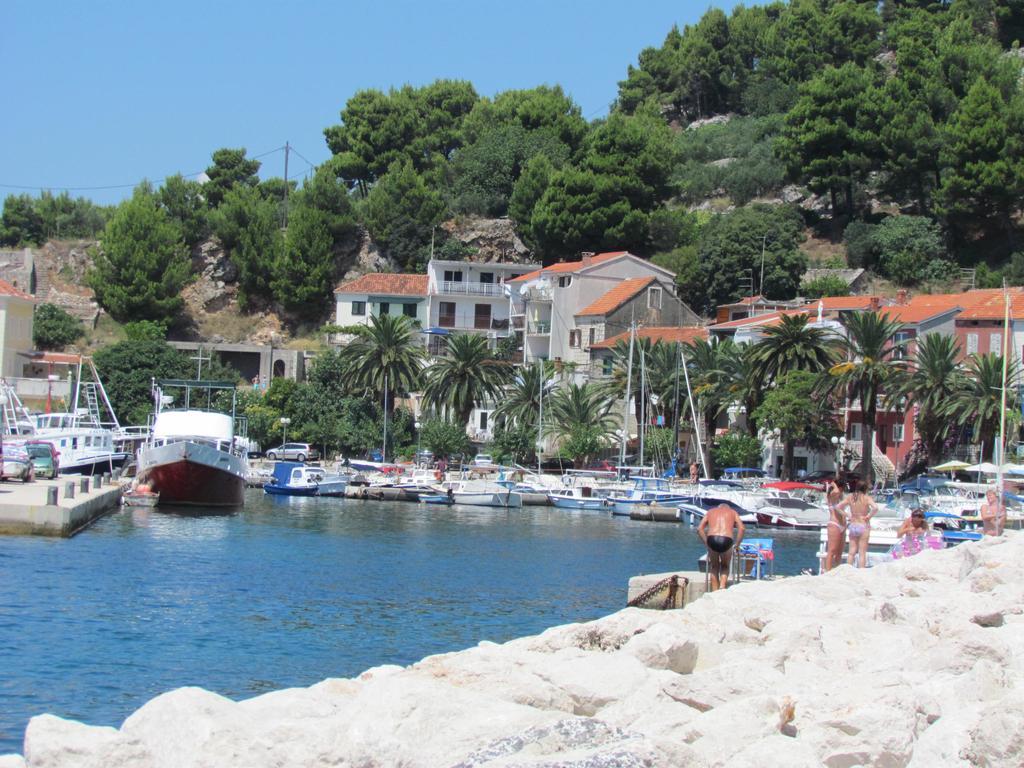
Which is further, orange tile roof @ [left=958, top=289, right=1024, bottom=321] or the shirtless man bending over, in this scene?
orange tile roof @ [left=958, top=289, right=1024, bottom=321]

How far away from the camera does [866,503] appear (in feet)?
70.5

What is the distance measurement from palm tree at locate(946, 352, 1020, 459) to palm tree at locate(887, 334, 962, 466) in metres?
0.37

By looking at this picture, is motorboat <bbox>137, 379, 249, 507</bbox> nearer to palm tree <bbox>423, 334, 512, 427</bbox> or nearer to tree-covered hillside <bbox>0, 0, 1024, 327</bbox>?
palm tree <bbox>423, 334, 512, 427</bbox>

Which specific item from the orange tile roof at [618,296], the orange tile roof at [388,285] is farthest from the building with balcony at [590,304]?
the orange tile roof at [388,285]

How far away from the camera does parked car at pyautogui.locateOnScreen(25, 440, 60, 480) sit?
162 feet

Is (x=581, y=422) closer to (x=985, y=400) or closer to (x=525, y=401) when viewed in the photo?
(x=525, y=401)

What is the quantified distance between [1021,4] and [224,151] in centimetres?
6202

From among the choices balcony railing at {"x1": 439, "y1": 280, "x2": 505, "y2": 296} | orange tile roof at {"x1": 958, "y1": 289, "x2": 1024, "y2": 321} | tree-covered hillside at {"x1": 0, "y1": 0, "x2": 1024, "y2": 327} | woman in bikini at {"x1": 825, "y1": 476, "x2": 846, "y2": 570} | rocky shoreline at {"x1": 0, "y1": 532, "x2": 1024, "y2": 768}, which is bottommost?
rocky shoreline at {"x1": 0, "y1": 532, "x2": 1024, "y2": 768}

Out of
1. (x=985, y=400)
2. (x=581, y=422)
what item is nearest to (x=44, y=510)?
(x=581, y=422)

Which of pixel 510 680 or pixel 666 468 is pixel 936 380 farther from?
pixel 510 680

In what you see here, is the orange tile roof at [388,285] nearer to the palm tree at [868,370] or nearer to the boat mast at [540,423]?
the boat mast at [540,423]

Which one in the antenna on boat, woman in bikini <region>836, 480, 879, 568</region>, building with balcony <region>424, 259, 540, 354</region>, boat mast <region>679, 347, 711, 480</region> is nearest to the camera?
woman in bikini <region>836, 480, 879, 568</region>

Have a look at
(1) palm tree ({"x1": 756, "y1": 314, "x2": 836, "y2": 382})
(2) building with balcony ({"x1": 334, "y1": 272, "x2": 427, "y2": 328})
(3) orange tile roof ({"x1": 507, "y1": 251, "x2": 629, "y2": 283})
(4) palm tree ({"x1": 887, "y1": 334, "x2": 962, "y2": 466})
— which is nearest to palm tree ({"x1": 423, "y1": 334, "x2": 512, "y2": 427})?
(3) orange tile roof ({"x1": 507, "y1": 251, "x2": 629, "y2": 283})

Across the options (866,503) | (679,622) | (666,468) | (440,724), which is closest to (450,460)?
(666,468)
